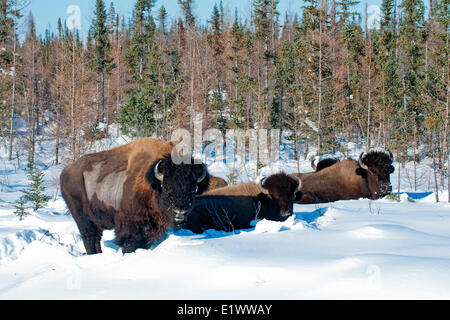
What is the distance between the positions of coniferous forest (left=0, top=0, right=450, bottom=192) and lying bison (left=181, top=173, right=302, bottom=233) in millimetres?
7534

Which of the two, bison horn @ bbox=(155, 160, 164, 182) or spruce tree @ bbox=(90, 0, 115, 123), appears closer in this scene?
bison horn @ bbox=(155, 160, 164, 182)

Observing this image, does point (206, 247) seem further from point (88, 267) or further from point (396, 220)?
point (396, 220)

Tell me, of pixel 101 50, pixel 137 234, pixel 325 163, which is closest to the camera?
pixel 137 234

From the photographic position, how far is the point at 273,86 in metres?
39.4

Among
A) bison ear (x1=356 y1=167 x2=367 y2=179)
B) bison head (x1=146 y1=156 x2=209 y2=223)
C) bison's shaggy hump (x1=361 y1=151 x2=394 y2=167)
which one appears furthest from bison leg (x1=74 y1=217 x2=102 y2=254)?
bison's shaggy hump (x1=361 y1=151 x2=394 y2=167)

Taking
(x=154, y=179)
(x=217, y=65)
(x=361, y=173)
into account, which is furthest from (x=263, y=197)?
(x=217, y=65)

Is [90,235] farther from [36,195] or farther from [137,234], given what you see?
[36,195]

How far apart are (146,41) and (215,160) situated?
27.0 metres

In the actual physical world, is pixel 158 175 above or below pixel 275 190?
above

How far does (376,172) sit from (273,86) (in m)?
28.0

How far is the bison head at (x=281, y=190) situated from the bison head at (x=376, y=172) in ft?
12.3

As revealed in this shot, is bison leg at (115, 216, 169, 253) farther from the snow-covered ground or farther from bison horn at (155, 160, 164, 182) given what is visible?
bison horn at (155, 160, 164, 182)

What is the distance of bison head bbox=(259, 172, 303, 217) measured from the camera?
30.1 ft
